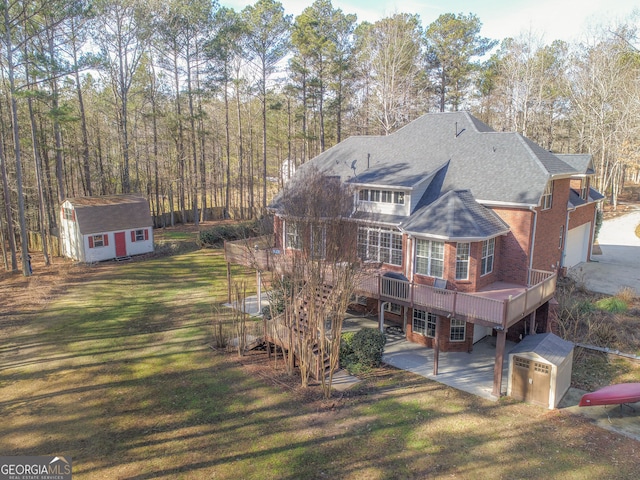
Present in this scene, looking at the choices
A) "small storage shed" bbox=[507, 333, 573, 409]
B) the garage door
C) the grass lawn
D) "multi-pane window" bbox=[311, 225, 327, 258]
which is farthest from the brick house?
the garage door

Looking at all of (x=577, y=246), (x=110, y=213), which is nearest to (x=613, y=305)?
(x=577, y=246)

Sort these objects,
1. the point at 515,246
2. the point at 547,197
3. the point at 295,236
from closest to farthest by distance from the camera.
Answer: the point at 295,236 < the point at 515,246 < the point at 547,197

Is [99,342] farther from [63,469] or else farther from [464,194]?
[464,194]

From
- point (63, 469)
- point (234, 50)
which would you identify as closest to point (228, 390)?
point (63, 469)

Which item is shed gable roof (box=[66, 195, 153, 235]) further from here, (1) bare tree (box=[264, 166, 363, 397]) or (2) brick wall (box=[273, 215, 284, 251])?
(1) bare tree (box=[264, 166, 363, 397])

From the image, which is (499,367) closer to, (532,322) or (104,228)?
(532,322)

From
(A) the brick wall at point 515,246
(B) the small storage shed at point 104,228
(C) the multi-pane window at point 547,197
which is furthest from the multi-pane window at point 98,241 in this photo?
(C) the multi-pane window at point 547,197

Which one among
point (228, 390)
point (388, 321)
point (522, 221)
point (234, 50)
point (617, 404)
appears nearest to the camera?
point (617, 404)
